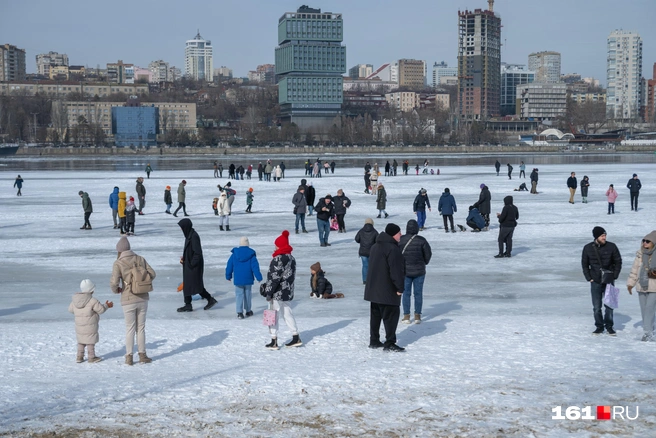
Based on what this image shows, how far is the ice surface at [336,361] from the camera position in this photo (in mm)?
6055

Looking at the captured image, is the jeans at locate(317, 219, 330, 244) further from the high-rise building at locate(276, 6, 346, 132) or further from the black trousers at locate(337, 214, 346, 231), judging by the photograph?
the high-rise building at locate(276, 6, 346, 132)

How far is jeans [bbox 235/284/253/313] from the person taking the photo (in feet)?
32.1

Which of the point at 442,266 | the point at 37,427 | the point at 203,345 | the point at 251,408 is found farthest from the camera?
the point at 442,266

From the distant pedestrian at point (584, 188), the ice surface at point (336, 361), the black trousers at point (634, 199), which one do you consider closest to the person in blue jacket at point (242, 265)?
the ice surface at point (336, 361)

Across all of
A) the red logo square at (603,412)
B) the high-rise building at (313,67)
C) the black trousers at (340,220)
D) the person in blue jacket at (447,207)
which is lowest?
the red logo square at (603,412)

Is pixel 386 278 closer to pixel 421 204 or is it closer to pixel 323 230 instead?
pixel 323 230

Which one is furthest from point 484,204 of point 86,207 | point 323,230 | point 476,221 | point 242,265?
point 242,265

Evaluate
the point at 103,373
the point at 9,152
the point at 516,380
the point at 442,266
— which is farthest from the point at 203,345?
the point at 9,152

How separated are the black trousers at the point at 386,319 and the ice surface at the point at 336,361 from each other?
0.71 feet

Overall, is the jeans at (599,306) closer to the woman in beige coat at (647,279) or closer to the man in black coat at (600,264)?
the man in black coat at (600,264)

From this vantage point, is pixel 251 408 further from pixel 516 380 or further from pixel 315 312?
pixel 315 312

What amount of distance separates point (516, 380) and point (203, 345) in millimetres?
3498

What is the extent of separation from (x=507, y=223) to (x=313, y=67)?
173900 mm

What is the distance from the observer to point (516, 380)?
23.0ft
